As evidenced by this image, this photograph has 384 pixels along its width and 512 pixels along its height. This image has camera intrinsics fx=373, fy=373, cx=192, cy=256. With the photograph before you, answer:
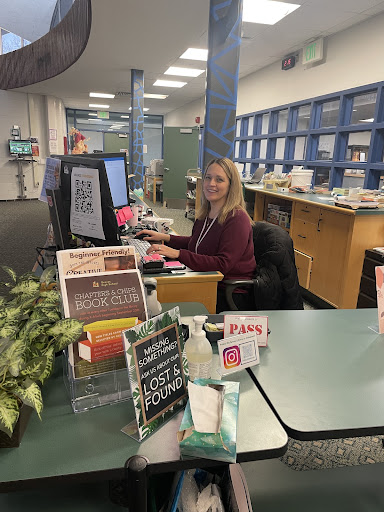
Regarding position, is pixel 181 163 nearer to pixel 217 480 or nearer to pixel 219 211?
pixel 219 211

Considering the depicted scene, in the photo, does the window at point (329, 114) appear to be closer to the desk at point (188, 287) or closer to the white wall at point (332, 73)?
the white wall at point (332, 73)

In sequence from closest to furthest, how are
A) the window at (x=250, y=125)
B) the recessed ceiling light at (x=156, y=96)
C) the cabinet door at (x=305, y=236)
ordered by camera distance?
the cabinet door at (x=305, y=236)
the window at (x=250, y=125)
the recessed ceiling light at (x=156, y=96)

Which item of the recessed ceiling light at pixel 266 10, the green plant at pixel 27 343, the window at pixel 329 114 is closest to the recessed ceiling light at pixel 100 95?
the recessed ceiling light at pixel 266 10

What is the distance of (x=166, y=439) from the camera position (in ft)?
2.58

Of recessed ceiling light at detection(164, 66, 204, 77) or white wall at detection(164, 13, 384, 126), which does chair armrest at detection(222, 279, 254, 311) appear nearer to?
white wall at detection(164, 13, 384, 126)

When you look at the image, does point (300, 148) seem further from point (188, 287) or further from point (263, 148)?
point (188, 287)

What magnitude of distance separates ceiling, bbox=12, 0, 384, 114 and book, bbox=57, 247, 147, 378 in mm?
4674

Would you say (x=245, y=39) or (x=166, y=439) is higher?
(x=245, y=39)

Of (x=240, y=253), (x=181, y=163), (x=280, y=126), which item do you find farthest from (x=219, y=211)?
(x=181, y=163)

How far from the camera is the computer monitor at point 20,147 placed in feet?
34.6

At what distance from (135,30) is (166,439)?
6.21 metres

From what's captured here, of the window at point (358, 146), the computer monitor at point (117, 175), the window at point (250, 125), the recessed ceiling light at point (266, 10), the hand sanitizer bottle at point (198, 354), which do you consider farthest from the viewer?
the window at point (250, 125)

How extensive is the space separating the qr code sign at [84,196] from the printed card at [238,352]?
831 millimetres

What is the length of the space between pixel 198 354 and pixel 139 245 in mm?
1390
